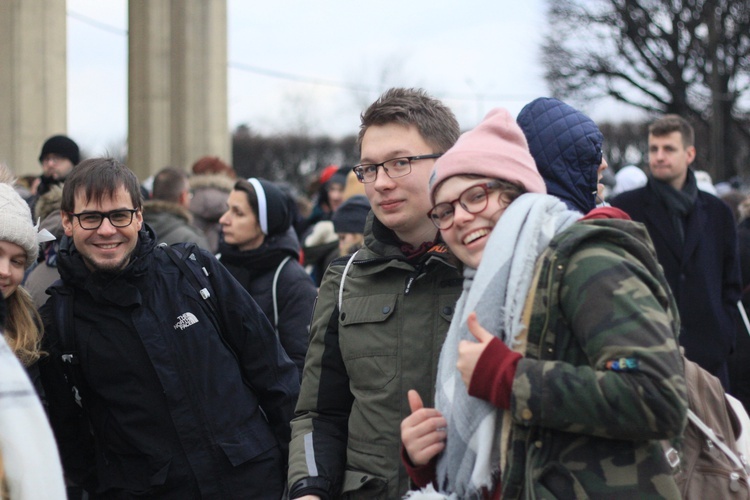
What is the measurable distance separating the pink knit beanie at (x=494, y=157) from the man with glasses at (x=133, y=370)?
145cm

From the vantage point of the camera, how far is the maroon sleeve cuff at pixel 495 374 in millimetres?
2111

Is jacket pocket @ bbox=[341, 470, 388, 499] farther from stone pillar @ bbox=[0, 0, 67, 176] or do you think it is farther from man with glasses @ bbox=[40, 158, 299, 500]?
stone pillar @ bbox=[0, 0, 67, 176]

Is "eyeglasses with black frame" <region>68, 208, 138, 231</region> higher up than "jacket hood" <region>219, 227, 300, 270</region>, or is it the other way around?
"eyeglasses with black frame" <region>68, 208, 138, 231</region>

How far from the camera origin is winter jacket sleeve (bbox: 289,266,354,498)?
112 inches

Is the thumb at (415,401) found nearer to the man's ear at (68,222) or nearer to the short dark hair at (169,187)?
the man's ear at (68,222)

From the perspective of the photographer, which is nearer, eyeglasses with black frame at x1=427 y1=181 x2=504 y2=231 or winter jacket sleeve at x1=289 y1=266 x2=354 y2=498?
eyeglasses with black frame at x1=427 y1=181 x2=504 y2=231

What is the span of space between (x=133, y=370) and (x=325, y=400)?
0.89 meters

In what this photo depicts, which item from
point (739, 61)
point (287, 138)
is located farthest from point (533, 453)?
point (287, 138)

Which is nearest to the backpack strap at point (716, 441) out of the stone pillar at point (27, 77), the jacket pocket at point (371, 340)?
the jacket pocket at point (371, 340)

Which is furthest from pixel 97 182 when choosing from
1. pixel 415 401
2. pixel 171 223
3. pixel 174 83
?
pixel 174 83

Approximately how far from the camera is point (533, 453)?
2.14 meters

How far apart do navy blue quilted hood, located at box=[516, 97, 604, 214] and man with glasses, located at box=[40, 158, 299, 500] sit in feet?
5.01

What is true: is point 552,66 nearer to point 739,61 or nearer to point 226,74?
point 739,61

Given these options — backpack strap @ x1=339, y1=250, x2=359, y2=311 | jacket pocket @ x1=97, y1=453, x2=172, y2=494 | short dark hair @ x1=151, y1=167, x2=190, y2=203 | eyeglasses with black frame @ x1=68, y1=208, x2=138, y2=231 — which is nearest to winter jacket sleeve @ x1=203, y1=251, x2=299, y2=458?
eyeglasses with black frame @ x1=68, y1=208, x2=138, y2=231
